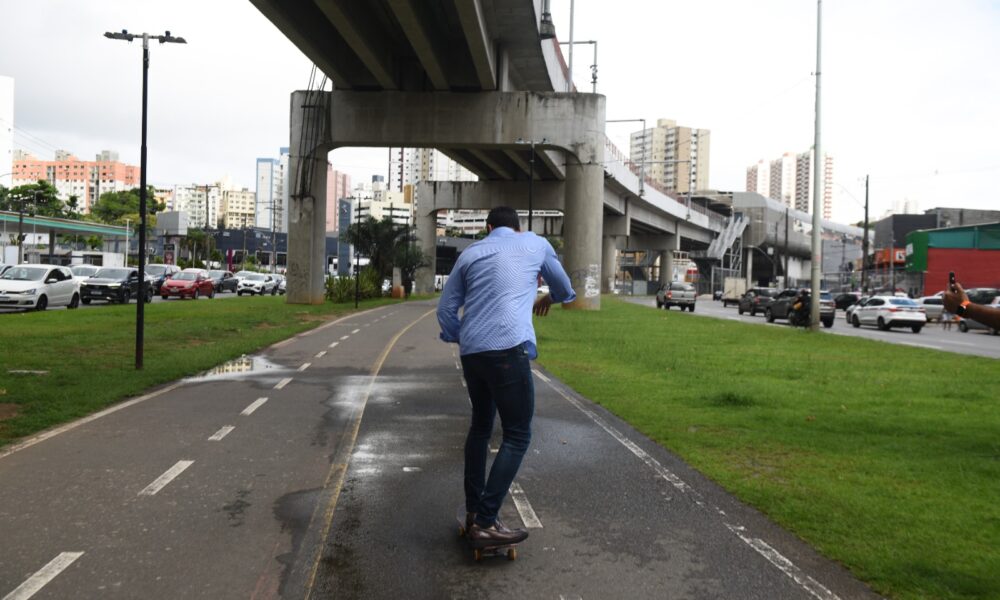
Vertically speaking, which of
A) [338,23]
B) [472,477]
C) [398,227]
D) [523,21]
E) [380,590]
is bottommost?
[380,590]

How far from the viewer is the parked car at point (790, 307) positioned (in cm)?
3719

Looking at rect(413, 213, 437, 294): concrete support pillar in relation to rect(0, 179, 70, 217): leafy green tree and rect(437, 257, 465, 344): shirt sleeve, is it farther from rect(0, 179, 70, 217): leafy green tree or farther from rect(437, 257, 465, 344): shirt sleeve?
rect(437, 257, 465, 344): shirt sleeve

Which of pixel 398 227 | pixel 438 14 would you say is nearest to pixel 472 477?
pixel 438 14

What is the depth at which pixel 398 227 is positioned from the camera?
197 ft

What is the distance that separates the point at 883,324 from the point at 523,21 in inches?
795

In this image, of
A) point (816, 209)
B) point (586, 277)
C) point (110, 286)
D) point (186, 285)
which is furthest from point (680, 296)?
point (110, 286)

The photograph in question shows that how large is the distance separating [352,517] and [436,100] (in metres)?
32.6

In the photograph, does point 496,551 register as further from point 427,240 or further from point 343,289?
point 427,240

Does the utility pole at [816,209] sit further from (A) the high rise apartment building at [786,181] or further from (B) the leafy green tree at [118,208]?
(A) the high rise apartment building at [786,181]

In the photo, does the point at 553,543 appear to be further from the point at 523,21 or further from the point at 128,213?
the point at 128,213

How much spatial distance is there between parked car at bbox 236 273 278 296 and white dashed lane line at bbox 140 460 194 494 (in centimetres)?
5336

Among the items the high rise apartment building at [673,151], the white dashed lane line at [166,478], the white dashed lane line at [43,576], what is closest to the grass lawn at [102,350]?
the white dashed lane line at [166,478]

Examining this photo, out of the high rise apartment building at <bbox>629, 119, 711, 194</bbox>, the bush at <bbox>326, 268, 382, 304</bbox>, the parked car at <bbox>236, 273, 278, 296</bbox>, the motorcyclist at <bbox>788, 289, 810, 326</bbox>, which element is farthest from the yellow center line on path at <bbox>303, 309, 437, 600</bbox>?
the high rise apartment building at <bbox>629, 119, 711, 194</bbox>

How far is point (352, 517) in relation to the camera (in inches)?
224
